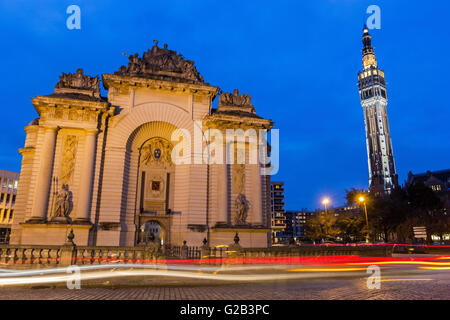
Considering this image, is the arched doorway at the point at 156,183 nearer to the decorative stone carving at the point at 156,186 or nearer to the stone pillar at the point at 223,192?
the decorative stone carving at the point at 156,186

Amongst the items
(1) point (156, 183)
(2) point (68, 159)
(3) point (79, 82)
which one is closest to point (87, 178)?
(2) point (68, 159)

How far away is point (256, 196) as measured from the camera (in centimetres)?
3039

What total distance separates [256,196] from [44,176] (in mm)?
18917

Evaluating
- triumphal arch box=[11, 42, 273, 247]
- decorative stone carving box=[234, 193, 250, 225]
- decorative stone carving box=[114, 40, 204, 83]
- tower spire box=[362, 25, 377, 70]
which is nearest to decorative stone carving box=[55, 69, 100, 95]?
triumphal arch box=[11, 42, 273, 247]

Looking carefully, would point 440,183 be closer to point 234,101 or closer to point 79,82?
point 234,101

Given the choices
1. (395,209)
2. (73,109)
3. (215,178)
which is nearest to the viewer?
(73,109)

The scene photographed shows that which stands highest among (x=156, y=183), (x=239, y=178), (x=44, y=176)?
(x=239, y=178)

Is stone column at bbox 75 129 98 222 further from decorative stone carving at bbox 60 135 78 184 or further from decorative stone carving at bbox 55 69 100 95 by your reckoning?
decorative stone carving at bbox 55 69 100 95

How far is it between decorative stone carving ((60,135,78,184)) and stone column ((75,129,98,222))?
3.61 ft

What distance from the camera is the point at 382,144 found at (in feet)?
456

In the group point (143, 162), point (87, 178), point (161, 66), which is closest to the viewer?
point (87, 178)
